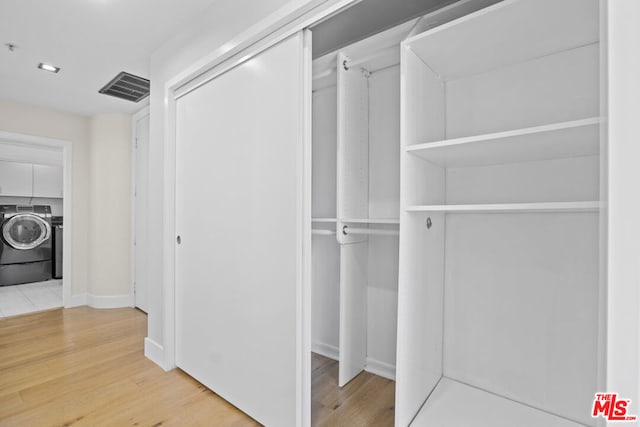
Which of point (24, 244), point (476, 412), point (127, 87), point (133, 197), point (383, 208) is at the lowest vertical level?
point (476, 412)

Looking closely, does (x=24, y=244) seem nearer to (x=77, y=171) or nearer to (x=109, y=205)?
(x=77, y=171)

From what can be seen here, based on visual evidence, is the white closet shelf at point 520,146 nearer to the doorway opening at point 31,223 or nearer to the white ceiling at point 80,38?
the white ceiling at point 80,38

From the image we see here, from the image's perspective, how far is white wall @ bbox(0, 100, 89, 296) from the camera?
365cm

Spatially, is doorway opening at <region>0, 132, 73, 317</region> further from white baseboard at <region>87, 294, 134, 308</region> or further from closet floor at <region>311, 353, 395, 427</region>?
closet floor at <region>311, 353, 395, 427</region>

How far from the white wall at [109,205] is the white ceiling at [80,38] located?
25.9 inches

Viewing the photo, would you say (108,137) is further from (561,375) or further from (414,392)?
(561,375)

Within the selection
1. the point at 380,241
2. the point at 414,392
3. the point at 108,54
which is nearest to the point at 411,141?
the point at 380,241

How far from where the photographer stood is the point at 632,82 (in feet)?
2.20

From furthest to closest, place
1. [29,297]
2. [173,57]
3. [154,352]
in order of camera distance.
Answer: [29,297] < [154,352] < [173,57]

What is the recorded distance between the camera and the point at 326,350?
248 centimetres

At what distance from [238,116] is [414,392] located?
5.50 ft

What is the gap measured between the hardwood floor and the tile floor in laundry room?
3.55ft

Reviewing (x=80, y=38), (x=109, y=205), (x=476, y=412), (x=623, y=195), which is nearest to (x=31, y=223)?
(x=109, y=205)

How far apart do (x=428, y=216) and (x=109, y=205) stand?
12.5ft
